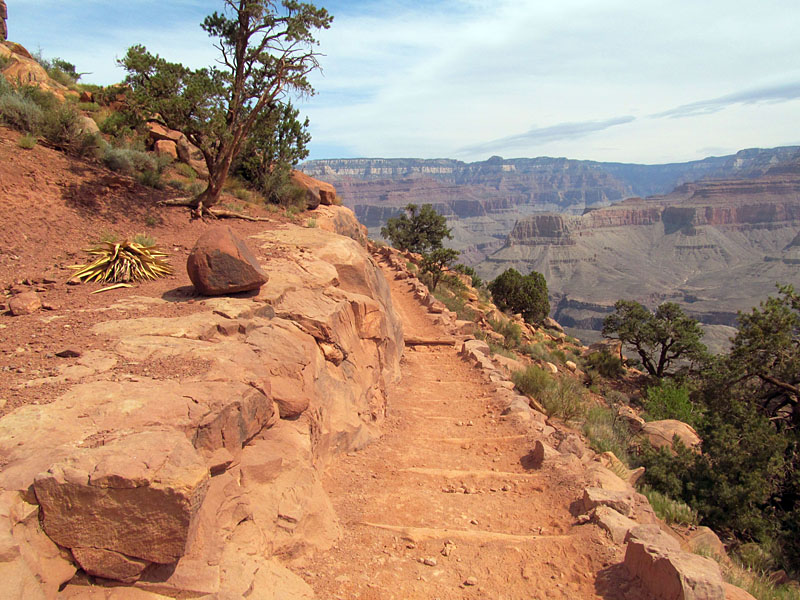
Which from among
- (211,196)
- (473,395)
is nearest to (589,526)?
(473,395)

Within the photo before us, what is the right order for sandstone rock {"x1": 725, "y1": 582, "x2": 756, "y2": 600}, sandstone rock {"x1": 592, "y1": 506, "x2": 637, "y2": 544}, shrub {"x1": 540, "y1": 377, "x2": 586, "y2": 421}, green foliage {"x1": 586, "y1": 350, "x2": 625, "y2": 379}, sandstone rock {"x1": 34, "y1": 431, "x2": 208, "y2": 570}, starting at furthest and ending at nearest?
green foliage {"x1": 586, "y1": 350, "x2": 625, "y2": 379}, shrub {"x1": 540, "y1": 377, "x2": 586, "y2": 421}, sandstone rock {"x1": 592, "y1": 506, "x2": 637, "y2": 544}, sandstone rock {"x1": 725, "y1": 582, "x2": 756, "y2": 600}, sandstone rock {"x1": 34, "y1": 431, "x2": 208, "y2": 570}

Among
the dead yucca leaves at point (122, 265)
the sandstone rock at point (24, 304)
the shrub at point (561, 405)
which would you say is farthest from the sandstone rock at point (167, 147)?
the shrub at point (561, 405)

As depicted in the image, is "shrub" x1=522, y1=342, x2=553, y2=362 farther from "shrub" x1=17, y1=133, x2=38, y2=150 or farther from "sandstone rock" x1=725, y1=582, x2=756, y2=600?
"shrub" x1=17, y1=133, x2=38, y2=150

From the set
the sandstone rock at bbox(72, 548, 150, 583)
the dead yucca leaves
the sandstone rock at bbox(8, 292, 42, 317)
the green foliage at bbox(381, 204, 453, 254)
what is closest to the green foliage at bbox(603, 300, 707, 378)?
the green foliage at bbox(381, 204, 453, 254)

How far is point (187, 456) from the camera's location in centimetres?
326

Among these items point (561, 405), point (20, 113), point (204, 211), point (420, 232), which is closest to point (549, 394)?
point (561, 405)

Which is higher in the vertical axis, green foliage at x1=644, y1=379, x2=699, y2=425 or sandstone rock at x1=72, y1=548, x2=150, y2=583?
sandstone rock at x1=72, y1=548, x2=150, y2=583

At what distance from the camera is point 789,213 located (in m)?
167

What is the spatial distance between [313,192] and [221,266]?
14360 millimetres

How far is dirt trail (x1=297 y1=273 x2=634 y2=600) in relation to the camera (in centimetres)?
404

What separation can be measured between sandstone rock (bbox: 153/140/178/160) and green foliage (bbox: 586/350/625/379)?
1934cm

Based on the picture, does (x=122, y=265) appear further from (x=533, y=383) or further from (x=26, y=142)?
(x=533, y=383)

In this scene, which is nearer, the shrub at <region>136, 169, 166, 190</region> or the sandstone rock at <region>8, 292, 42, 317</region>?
the sandstone rock at <region>8, 292, 42, 317</region>

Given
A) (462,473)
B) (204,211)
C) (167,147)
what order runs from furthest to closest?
(167,147) → (204,211) → (462,473)
